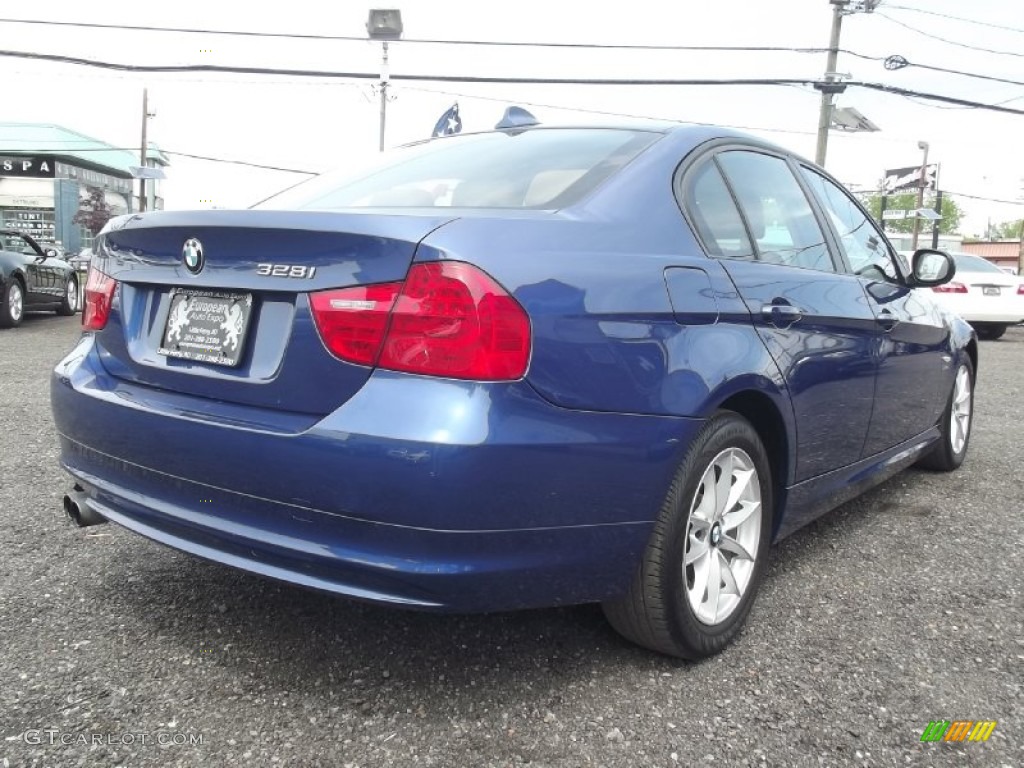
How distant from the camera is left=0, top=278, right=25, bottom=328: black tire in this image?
37.7ft

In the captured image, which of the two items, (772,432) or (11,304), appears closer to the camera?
(772,432)

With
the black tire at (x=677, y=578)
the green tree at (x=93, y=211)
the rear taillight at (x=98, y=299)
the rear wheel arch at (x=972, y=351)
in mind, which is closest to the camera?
the black tire at (x=677, y=578)

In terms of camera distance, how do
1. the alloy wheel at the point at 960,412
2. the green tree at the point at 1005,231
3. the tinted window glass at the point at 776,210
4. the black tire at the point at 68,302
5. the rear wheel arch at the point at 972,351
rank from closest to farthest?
the tinted window glass at the point at 776,210
the alloy wheel at the point at 960,412
the rear wheel arch at the point at 972,351
the black tire at the point at 68,302
the green tree at the point at 1005,231

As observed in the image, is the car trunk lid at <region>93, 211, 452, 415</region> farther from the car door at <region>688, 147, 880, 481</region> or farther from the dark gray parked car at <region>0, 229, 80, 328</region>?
the dark gray parked car at <region>0, 229, 80, 328</region>

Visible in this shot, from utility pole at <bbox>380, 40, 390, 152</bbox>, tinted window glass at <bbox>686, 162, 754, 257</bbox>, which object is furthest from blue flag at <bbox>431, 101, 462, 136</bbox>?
utility pole at <bbox>380, 40, 390, 152</bbox>

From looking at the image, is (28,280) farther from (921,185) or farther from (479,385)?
(921,185)

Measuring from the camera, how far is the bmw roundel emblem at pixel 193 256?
211 cm

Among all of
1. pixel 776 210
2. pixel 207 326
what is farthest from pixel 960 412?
pixel 207 326

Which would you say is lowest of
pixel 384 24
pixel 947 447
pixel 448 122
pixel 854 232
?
pixel 947 447

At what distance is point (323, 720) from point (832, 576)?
6.17 feet

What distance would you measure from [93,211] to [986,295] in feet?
143

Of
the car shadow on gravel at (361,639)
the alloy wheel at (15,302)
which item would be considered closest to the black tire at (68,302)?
the alloy wheel at (15,302)

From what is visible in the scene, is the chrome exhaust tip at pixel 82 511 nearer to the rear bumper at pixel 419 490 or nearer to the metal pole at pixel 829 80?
the rear bumper at pixel 419 490

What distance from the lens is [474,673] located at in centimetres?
226
